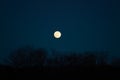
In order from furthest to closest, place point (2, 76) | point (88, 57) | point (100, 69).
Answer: point (88, 57) → point (100, 69) → point (2, 76)

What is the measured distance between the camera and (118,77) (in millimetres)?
15398

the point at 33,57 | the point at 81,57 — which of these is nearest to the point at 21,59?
the point at 33,57

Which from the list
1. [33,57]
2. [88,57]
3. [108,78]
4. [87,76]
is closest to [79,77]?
[87,76]

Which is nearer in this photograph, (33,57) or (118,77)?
(118,77)

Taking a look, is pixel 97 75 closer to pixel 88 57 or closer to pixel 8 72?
pixel 8 72

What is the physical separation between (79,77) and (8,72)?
10.7 feet

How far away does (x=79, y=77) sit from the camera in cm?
1538

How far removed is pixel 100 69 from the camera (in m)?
16.2

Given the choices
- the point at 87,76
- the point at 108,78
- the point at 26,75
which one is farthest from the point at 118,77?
the point at 26,75

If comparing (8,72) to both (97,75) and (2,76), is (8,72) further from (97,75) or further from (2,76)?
(97,75)

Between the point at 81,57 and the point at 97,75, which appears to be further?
the point at 81,57

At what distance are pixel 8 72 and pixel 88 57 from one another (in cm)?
1921

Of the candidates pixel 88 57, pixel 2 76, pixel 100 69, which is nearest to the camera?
pixel 2 76

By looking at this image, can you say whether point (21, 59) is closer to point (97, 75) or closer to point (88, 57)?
point (88, 57)
